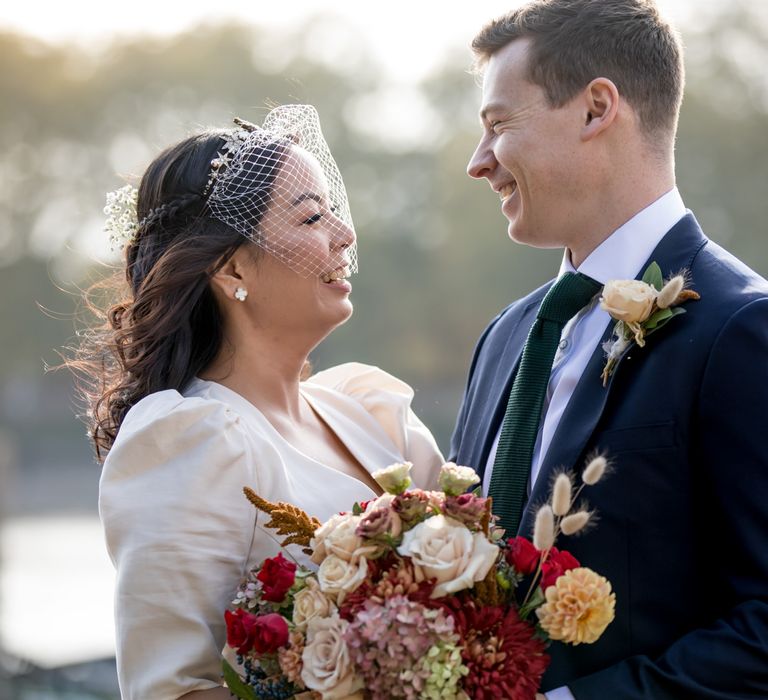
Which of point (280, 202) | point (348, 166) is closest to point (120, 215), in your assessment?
point (280, 202)

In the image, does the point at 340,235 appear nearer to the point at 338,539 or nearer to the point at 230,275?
the point at 230,275

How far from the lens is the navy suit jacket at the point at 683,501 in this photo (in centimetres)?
310

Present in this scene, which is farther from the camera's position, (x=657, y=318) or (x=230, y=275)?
(x=230, y=275)

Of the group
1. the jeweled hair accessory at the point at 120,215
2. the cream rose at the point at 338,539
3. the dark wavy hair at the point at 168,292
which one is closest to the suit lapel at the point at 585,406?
the cream rose at the point at 338,539

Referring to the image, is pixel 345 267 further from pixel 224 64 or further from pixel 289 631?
pixel 224 64

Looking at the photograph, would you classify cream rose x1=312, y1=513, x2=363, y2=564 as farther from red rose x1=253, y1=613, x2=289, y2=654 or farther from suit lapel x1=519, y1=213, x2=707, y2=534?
suit lapel x1=519, y1=213, x2=707, y2=534

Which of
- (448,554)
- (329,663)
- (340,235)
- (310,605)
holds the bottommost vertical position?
(329,663)

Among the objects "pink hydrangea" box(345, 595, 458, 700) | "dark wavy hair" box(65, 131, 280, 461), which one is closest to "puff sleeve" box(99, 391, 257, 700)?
"dark wavy hair" box(65, 131, 280, 461)

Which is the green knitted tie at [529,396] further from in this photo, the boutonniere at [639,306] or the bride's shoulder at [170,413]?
the bride's shoulder at [170,413]

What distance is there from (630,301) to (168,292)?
165 cm

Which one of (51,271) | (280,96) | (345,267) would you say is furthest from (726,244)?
(345,267)

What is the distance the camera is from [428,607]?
9.43 feet

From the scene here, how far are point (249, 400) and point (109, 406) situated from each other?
0.49 m

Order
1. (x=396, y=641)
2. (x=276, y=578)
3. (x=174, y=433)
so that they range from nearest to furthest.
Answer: (x=396, y=641), (x=276, y=578), (x=174, y=433)
